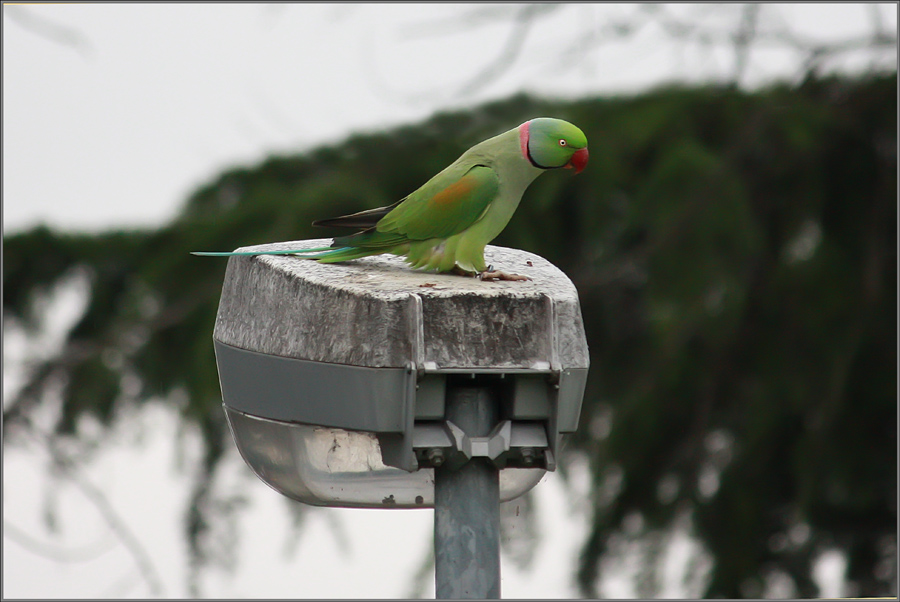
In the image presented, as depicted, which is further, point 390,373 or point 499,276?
point 499,276

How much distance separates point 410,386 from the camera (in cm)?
126

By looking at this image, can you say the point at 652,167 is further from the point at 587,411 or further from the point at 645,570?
the point at 645,570

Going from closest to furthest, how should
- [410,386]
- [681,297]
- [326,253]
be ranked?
[410,386] → [326,253] → [681,297]

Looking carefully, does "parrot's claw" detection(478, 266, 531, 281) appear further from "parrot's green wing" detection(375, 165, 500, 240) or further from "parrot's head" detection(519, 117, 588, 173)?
"parrot's head" detection(519, 117, 588, 173)

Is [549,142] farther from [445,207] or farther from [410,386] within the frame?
[410,386]

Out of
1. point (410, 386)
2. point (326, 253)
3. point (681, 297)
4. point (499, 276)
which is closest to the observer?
point (410, 386)

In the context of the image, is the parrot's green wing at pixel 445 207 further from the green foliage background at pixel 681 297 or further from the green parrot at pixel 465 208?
the green foliage background at pixel 681 297

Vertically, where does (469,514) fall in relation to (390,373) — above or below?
below

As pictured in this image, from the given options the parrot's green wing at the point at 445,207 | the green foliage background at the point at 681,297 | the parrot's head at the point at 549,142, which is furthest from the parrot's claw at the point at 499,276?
the green foliage background at the point at 681,297

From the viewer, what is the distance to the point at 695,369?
352 centimetres

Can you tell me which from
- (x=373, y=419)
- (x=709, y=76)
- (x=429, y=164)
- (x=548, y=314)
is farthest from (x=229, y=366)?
(x=709, y=76)

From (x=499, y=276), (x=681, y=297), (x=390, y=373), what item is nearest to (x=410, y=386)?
(x=390, y=373)

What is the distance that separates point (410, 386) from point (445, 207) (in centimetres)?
51

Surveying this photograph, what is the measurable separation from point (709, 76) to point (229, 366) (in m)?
2.28
